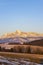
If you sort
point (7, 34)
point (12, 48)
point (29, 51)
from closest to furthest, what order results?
1. point (29, 51)
2. point (12, 48)
3. point (7, 34)

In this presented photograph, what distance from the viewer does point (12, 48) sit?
12570 mm

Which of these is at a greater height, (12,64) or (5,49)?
(5,49)

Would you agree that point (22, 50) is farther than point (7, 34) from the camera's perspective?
No

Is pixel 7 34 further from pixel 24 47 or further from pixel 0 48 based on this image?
pixel 24 47

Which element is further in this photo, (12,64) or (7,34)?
(7,34)

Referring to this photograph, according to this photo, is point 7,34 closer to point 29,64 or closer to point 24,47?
point 24,47

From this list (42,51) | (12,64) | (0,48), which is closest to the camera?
(12,64)

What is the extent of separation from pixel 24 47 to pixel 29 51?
647 mm

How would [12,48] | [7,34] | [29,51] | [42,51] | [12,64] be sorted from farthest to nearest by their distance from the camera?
[7,34] < [12,48] < [29,51] < [42,51] < [12,64]

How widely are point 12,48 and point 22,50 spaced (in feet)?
3.84

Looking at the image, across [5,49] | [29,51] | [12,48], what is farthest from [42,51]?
[5,49]

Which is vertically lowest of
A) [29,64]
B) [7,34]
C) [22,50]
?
[29,64]

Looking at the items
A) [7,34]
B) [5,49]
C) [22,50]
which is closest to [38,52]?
[22,50]

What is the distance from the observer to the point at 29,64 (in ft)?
22.7
